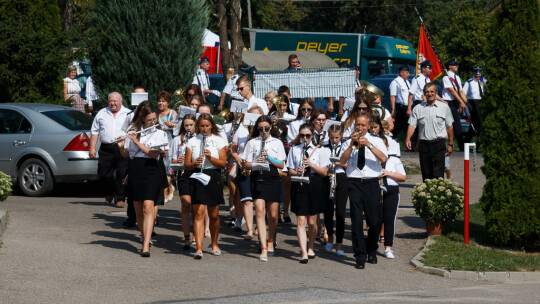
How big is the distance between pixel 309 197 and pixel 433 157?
3.21 m

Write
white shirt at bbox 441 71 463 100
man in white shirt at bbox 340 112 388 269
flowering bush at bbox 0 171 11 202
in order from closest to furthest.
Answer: man in white shirt at bbox 340 112 388 269, flowering bush at bbox 0 171 11 202, white shirt at bbox 441 71 463 100

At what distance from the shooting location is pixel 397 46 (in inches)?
1239

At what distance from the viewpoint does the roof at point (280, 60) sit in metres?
28.9

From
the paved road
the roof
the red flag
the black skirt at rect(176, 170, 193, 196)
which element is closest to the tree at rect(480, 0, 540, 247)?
the paved road

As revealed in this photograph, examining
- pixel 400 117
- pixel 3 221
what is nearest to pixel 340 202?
pixel 3 221

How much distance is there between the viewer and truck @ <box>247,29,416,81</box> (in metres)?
31.1

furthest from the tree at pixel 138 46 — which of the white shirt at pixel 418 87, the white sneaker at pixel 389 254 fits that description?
the white sneaker at pixel 389 254

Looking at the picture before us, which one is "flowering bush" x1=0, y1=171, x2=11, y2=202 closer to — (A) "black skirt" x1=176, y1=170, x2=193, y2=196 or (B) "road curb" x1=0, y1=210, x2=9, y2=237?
(B) "road curb" x1=0, y1=210, x2=9, y2=237

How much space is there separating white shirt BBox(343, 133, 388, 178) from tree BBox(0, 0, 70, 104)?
930cm

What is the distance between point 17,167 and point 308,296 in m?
8.67

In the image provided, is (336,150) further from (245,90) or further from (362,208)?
(245,90)

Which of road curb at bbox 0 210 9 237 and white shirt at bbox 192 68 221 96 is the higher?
white shirt at bbox 192 68 221 96

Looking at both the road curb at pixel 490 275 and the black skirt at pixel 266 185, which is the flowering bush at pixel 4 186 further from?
the road curb at pixel 490 275

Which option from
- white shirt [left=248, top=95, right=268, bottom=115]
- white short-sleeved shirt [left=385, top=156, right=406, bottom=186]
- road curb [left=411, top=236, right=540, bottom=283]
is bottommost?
road curb [left=411, top=236, right=540, bottom=283]
